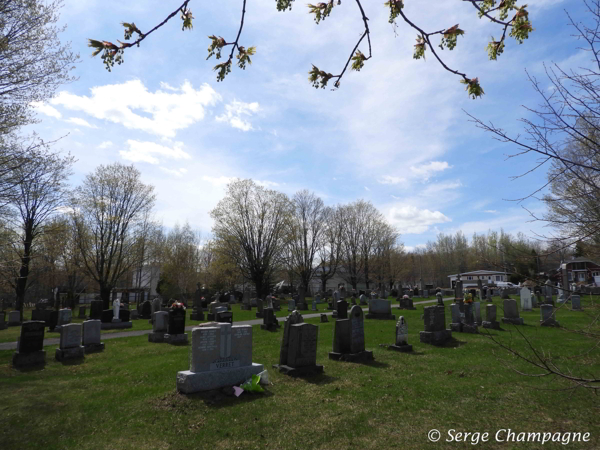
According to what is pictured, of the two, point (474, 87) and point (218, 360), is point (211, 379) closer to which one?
point (218, 360)

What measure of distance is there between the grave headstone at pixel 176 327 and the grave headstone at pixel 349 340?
6.64 meters

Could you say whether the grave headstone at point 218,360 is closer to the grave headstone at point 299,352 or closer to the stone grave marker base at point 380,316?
the grave headstone at point 299,352

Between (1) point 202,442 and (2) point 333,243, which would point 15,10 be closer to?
(1) point 202,442

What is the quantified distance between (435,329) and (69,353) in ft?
39.3

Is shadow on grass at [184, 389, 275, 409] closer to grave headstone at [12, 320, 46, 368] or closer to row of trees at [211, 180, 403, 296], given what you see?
grave headstone at [12, 320, 46, 368]

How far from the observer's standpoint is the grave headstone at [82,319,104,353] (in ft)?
39.3

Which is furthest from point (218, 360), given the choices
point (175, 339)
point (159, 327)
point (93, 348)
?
point (159, 327)

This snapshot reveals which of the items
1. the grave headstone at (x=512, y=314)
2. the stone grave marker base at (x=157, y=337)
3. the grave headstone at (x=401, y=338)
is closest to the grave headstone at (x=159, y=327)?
the stone grave marker base at (x=157, y=337)

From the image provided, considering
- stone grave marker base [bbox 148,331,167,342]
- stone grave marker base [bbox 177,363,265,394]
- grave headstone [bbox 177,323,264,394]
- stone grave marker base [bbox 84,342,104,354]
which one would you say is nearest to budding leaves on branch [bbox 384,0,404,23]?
grave headstone [bbox 177,323,264,394]

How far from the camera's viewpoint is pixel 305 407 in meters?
6.11

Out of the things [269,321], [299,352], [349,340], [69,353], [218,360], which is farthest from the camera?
[269,321]

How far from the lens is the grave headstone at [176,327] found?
13.5m

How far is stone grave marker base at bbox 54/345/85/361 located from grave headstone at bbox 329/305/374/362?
8.03 m

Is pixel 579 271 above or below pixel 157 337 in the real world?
above
